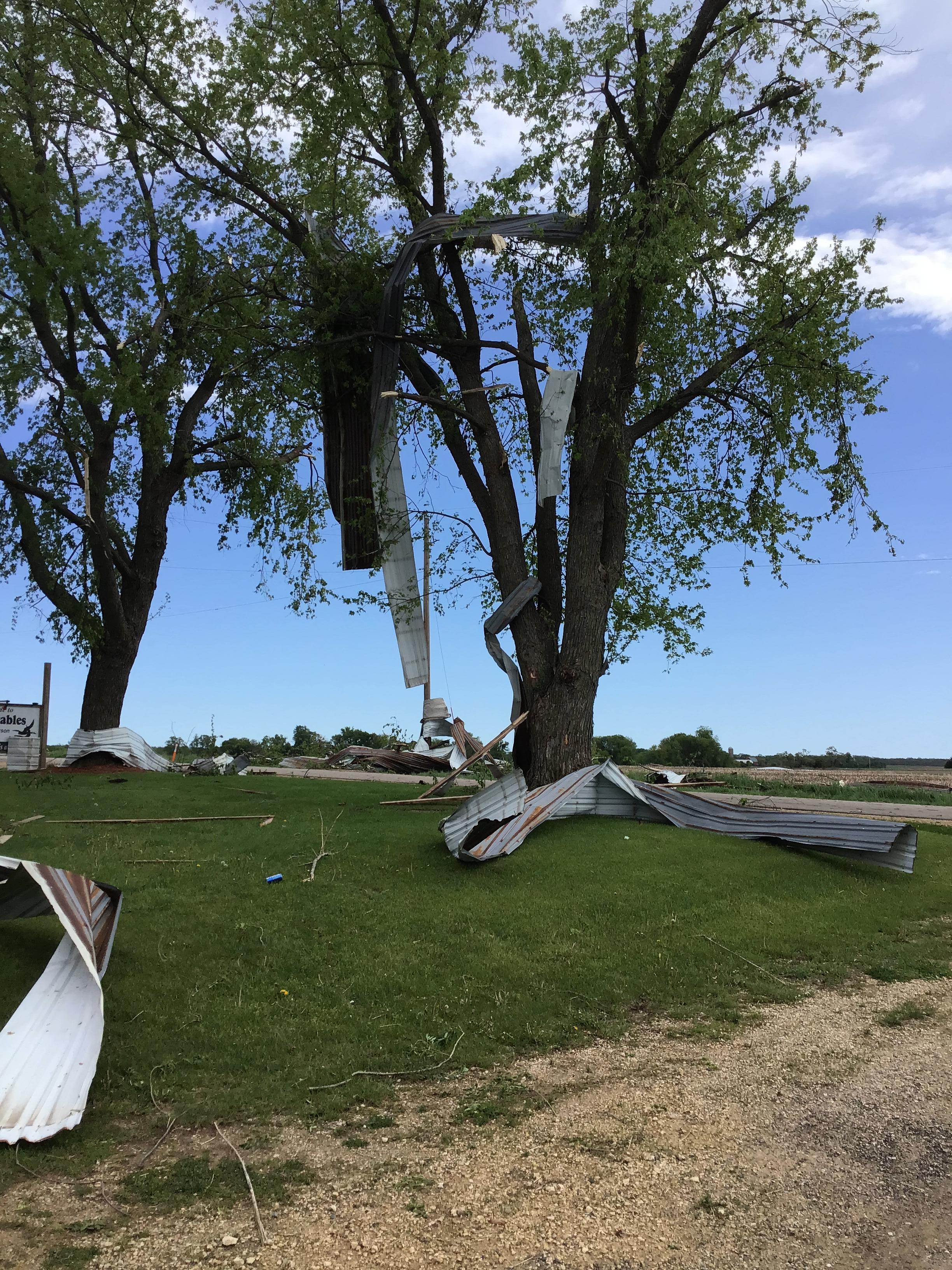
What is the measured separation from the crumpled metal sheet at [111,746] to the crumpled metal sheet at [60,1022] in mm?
11622

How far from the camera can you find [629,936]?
7.11 metres

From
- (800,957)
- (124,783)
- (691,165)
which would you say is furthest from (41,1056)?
(691,165)

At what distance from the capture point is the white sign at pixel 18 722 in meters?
17.5

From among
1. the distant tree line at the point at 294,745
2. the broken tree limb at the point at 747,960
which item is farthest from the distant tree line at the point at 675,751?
the broken tree limb at the point at 747,960

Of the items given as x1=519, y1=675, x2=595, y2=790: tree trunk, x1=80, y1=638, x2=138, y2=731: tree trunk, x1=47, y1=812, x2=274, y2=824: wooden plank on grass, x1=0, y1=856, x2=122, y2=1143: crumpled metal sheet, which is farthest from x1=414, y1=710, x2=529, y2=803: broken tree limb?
x1=80, y1=638, x2=138, y2=731: tree trunk

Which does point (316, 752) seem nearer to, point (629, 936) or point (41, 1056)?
point (629, 936)

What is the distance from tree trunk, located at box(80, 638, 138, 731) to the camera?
57.9 ft

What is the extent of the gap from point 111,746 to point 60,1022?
1331 centimetres

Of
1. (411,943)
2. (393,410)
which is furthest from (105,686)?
(411,943)

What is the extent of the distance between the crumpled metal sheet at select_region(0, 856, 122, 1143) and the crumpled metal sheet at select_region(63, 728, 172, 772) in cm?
1162

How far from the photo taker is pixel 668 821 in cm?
1052

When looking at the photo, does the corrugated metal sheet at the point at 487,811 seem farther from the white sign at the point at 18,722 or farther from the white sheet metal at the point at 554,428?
the white sign at the point at 18,722

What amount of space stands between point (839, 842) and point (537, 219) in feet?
27.8

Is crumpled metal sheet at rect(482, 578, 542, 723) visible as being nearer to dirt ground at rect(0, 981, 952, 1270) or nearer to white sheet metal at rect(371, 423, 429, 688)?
white sheet metal at rect(371, 423, 429, 688)
